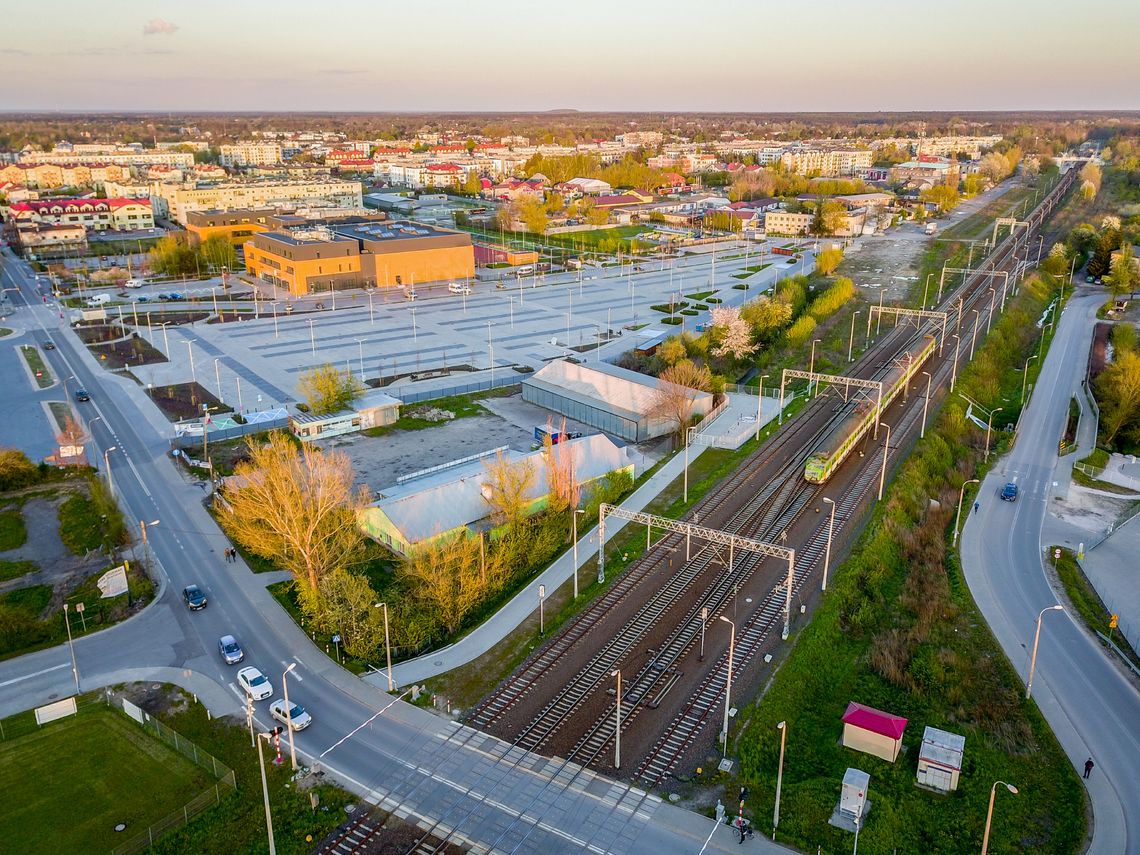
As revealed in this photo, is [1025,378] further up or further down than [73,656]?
further up

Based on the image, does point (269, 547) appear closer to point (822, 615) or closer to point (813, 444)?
point (822, 615)

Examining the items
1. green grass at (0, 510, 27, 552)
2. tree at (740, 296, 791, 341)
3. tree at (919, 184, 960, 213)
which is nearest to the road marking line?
green grass at (0, 510, 27, 552)

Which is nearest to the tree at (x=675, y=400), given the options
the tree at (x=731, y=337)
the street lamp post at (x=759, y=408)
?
the street lamp post at (x=759, y=408)

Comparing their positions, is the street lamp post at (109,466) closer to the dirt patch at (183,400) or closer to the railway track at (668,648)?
the dirt patch at (183,400)

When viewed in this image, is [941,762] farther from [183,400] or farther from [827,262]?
[827,262]

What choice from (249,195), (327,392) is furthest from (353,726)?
(249,195)
